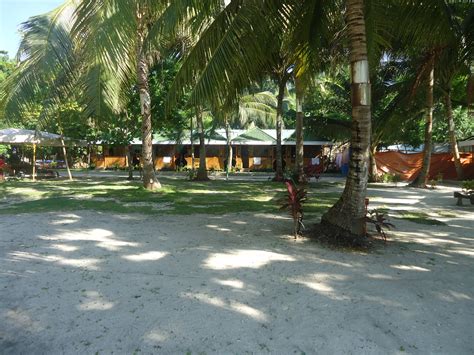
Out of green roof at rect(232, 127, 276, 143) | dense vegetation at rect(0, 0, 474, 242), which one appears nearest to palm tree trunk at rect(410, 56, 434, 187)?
dense vegetation at rect(0, 0, 474, 242)

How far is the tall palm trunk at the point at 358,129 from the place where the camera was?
6.30m

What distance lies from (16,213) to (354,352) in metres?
8.43

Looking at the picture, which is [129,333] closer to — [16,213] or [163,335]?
[163,335]

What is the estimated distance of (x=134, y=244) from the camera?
20.7ft

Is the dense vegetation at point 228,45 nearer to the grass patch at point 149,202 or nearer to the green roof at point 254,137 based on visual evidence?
the grass patch at point 149,202

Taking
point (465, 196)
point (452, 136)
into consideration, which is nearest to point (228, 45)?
point (465, 196)

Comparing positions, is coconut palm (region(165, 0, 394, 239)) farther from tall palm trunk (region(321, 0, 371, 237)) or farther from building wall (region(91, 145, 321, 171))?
building wall (region(91, 145, 321, 171))

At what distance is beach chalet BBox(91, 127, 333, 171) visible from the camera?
1239 inches

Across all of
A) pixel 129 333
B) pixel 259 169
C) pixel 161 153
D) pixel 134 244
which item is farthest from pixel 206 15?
pixel 161 153

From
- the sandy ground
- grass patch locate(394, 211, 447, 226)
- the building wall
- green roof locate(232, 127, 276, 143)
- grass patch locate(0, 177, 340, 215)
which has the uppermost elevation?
green roof locate(232, 127, 276, 143)

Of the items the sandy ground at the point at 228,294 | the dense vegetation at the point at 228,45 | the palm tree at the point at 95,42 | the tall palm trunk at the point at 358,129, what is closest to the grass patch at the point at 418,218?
the sandy ground at the point at 228,294

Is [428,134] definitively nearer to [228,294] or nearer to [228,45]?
[228,45]

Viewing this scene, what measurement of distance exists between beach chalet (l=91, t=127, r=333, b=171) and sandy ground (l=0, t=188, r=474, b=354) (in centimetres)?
2449

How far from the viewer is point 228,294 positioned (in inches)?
166
